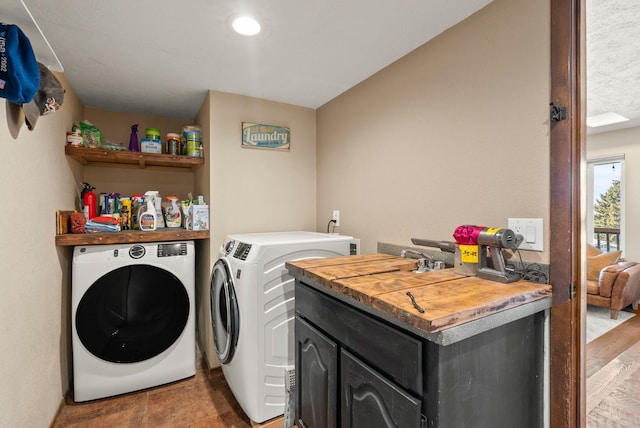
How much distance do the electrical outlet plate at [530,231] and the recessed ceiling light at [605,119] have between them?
11.4 ft

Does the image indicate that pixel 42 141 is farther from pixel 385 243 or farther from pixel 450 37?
pixel 450 37

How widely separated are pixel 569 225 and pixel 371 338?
31.6 inches

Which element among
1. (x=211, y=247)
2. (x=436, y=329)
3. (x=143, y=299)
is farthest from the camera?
(x=211, y=247)

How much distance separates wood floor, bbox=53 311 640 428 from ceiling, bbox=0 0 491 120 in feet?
6.58

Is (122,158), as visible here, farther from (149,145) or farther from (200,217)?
(200,217)

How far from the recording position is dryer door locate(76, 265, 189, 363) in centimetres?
193

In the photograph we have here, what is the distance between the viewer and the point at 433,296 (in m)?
0.94

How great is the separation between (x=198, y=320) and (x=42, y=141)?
6.04ft

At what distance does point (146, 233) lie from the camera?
6.78 ft

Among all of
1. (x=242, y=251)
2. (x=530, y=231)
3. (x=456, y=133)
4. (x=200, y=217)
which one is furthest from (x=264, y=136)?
(x=530, y=231)

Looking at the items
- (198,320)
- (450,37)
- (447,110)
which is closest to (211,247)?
(198,320)

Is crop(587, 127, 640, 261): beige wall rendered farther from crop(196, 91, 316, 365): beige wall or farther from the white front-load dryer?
the white front-load dryer

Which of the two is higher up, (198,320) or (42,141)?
(42,141)

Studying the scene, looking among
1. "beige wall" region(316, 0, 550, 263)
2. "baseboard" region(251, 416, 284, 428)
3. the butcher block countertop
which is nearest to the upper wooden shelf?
"beige wall" region(316, 0, 550, 263)
